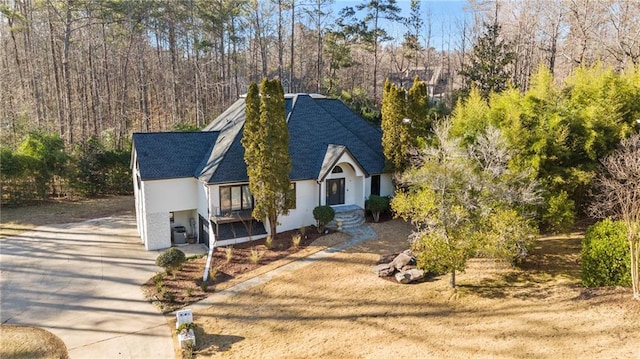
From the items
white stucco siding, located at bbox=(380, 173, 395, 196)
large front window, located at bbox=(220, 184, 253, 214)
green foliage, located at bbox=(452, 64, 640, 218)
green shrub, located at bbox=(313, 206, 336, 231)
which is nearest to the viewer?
green foliage, located at bbox=(452, 64, 640, 218)

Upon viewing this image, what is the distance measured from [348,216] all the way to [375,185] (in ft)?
9.99

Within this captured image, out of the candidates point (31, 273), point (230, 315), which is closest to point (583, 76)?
point (230, 315)

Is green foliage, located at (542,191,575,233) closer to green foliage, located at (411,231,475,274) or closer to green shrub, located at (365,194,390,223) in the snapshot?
green foliage, located at (411,231,475,274)

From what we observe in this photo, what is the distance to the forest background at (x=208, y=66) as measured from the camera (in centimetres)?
1978

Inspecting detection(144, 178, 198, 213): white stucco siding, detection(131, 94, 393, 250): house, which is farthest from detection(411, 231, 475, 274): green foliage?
detection(144, 178, 198, 213): white stucco siding

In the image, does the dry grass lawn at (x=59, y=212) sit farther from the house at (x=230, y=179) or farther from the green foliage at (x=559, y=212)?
the green foliage at (x=559, y=212)

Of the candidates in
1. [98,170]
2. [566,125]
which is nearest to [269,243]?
[566,125]

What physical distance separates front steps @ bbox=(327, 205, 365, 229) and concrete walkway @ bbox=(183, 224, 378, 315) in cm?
36

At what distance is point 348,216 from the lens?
858 inches

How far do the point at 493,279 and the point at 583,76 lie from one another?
11011 mm

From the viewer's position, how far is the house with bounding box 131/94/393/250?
65.4ft

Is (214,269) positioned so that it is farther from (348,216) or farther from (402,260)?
(348,216)

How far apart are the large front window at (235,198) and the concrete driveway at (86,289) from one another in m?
4.07

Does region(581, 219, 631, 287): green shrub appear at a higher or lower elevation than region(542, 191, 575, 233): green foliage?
Result: lower
